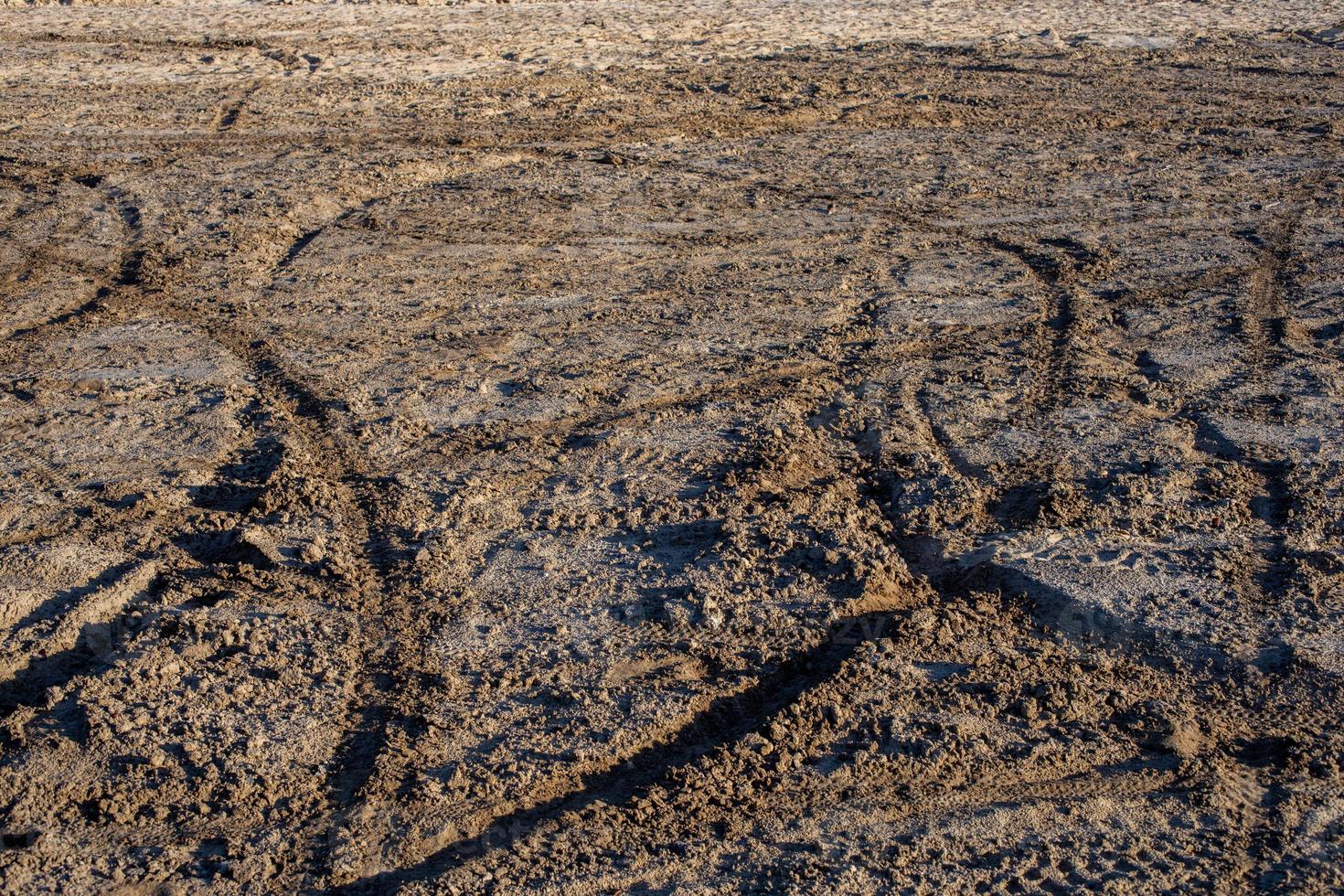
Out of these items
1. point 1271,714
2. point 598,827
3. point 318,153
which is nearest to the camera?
point 598,827

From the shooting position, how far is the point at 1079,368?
586cm

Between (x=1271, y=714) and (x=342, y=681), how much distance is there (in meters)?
3.16

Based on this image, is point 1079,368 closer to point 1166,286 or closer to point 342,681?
point 1166,286

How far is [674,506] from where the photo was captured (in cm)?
474

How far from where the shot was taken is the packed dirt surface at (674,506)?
132 inches

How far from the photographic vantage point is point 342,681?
152 inches

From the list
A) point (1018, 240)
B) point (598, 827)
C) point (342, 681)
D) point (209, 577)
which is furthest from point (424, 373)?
point (1018, 240)

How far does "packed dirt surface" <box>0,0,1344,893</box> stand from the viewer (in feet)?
11.0

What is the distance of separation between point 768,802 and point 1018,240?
17.2ft

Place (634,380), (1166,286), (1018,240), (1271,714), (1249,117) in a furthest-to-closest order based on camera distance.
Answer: (1249,117)
(1018,240)
(1166,286)
(634,380)
(1271,714)

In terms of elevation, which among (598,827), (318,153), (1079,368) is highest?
(318,153)

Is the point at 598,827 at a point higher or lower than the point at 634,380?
lower

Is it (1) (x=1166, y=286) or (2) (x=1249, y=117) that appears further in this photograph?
(2) (x=1249, y=117)

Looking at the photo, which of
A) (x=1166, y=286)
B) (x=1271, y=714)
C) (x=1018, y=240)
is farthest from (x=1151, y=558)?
(x=1018, y=240)
